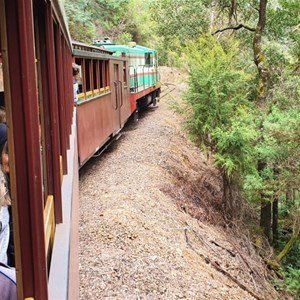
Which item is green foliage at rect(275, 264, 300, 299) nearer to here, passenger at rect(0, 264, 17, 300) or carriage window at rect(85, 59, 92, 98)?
carriage window at rect(85, 59, 92, 98)

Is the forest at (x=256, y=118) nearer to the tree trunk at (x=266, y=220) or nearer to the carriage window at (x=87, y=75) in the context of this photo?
the tree trunk at (x=266, y=220)

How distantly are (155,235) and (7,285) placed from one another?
557cm

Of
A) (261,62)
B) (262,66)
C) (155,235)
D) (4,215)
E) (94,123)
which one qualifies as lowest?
(155,235)

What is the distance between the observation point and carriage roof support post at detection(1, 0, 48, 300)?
1329 millimetres

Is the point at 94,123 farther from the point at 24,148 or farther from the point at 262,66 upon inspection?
the point at 24,148

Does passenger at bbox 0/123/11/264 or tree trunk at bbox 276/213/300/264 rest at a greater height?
passenger at bbox 0/123/11/264

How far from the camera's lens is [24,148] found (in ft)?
4.46

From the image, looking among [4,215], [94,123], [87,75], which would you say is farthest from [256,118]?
[4,215]

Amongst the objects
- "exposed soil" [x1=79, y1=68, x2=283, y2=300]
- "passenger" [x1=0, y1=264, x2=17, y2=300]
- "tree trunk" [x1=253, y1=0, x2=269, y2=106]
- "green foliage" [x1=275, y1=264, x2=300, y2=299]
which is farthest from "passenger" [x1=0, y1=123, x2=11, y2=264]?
"tree trunk" [x1=253, y1=0, x2=269, y2=106]

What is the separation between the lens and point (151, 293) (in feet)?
17.1

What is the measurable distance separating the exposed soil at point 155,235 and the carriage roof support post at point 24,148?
11.5 feet

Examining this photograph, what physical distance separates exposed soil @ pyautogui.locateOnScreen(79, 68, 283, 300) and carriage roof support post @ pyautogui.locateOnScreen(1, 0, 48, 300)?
11.5 feet

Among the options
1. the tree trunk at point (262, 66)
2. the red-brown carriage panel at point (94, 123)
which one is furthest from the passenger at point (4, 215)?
the tree trunk at point (262, 66)

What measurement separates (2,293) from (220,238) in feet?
27.8
